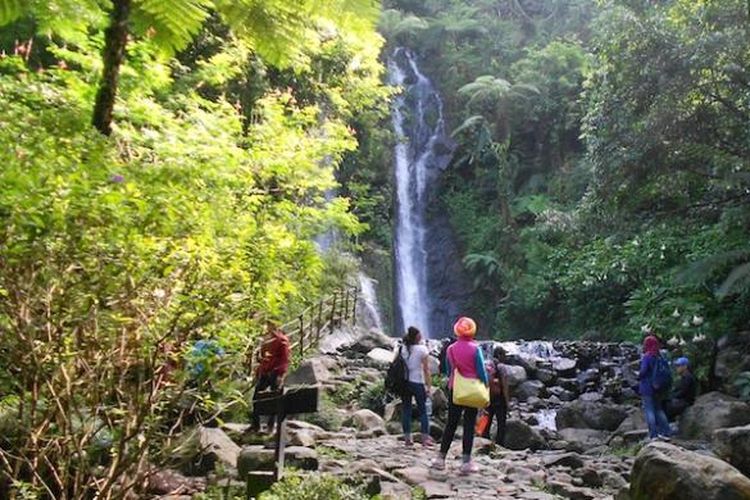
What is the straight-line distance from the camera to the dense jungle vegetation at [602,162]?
11.6 meters

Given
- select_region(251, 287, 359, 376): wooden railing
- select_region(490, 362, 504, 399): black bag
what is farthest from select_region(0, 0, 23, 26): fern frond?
select_region(251, 287, 359, 376): wooden railing

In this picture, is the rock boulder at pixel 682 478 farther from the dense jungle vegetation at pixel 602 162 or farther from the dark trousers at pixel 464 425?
the dense jungle vegetation at pixel 602 162

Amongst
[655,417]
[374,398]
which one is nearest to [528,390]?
[374,398]

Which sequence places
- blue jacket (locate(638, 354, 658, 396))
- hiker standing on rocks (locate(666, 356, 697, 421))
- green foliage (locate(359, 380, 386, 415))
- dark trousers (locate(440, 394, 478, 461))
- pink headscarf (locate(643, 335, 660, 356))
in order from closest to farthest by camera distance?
dark trousers (locate(440, 394, 478, 461)), pink headscarf (locate(643, 335, 660, 356)), blue jacket (locate(638, 354, 658, 396)), hiker standing on rocks (locate(666, 356, 697, 421)), green foliage (locate(359, 380, 386, 415))

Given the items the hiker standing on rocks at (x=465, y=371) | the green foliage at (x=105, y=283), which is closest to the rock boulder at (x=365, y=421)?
the hiker standing on rocks at (x=465, y=371)

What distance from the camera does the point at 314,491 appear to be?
15.1ft

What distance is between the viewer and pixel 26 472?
17.0ft

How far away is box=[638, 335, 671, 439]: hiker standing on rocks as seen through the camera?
29.1ft

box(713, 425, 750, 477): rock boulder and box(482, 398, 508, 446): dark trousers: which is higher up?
box(713, 425, 750, 477): rock boulder

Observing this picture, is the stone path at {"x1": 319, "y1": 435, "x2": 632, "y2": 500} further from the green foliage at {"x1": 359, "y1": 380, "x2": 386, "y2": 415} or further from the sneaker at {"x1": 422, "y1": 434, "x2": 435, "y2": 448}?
the green foliage at {"x1": 359, "y1": 380, "x2": 386, "y2": 415}

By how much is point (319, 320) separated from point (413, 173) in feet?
42.2

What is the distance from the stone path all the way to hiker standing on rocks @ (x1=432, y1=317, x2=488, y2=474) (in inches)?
5.7

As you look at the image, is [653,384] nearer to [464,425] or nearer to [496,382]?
[496,382]

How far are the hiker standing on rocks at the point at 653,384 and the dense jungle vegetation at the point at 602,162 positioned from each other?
182cm
